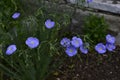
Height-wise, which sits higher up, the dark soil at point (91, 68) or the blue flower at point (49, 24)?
the blue flower at point (49, 24)

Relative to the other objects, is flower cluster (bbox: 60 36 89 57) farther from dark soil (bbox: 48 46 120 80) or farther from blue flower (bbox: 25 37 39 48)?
dark soil (bbox: 48 46 120 80)

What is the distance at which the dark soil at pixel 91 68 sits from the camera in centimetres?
311

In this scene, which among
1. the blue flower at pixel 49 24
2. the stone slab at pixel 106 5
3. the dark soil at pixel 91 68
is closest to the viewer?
the blue flower at pixel 49 24

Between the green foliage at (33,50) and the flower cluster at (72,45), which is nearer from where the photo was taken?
the flower cluster at (72,45)

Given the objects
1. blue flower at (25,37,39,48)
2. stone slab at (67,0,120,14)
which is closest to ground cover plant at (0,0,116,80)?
blue flower at (25,37,39,48)

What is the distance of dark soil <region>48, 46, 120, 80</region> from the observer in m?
3.11

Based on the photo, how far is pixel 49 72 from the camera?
2920 mm

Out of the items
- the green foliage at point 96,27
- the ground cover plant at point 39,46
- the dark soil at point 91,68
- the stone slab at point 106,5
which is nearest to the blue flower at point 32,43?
the ground cover plant at point 39,46

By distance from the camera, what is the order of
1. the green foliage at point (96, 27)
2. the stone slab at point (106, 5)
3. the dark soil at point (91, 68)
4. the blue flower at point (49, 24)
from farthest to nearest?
the stone slab at point (106, 5)
the green foliage at point (96, 27)
the dark soil at point (91, 68)
the blue flower at point (49, 24)

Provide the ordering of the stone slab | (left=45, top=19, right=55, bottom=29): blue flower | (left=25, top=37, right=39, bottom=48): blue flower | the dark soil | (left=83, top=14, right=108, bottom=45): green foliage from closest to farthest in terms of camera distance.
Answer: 1. (left=25, top=37, right=39, bottom=48): blue flower
2. (left=45, top=19, right=55, bottom=29): blue flower
3. the dark soil
4. (left=83, top=14, right=108, bottom=45): green foliage
5. the stone slab

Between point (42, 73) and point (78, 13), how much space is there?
0.99m

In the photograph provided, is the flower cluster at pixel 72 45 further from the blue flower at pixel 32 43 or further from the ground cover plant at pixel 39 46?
the blue flower at pixel 32 43

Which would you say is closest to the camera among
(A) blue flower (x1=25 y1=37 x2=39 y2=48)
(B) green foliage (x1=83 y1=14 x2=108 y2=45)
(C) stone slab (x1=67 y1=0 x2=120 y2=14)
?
(A) blue flower (x1=25 y1=37 x2=39 y2=48)

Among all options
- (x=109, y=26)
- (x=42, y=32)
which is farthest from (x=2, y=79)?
(x=109, y=26)
